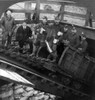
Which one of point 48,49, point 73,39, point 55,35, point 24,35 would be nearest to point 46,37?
point 55,35

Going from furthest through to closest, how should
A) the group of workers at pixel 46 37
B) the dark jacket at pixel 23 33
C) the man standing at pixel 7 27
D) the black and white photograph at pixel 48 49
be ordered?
the dark jacket at pixel 23 33 < the man standing at pixel 7 27 < the group of workers at pixel 46 37 < the black and white photograph at pixel 48 49

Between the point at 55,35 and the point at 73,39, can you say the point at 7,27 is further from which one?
the point at 73,39

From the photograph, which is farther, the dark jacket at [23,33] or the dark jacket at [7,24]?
the dark jacket at [23,33]

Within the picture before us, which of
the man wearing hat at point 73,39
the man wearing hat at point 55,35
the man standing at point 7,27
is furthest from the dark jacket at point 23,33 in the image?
the man wearing hat at point 73,39

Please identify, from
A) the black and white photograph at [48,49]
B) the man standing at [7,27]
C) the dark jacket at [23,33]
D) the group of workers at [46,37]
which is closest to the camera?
the black and white photograph at [48,49]

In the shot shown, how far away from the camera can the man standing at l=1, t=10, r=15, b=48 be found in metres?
11.2

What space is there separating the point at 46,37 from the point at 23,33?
0.96 metres

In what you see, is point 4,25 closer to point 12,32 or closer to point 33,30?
point 12,32

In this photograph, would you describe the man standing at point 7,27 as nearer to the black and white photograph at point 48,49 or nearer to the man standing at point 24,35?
the black and white photograph at point 48,49

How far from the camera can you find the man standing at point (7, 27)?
→ 1123 centimetres

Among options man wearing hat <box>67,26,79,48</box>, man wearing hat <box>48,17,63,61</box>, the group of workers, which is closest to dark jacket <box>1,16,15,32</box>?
the group of workers

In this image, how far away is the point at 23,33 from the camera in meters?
11.5

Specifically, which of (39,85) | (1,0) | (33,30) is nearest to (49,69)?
(39,85)

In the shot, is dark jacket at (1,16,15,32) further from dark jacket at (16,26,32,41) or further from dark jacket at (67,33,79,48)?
dark jacket at (67,33,79,48)
